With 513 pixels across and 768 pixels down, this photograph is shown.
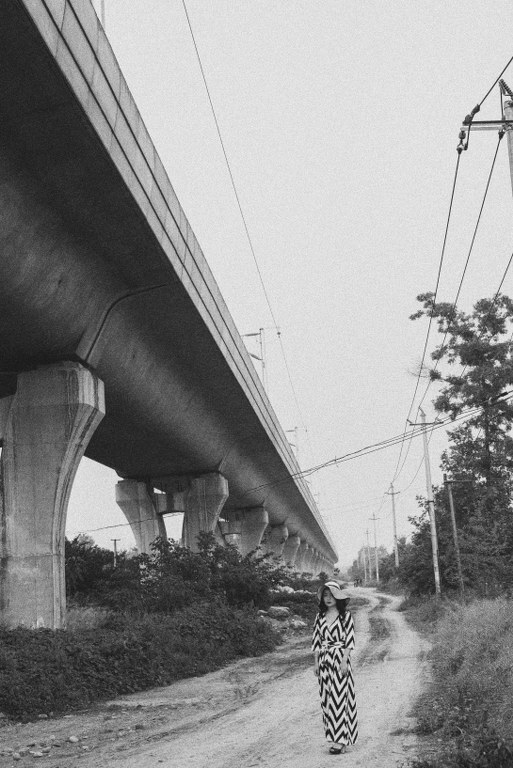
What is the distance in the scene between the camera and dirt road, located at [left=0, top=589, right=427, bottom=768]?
764cm

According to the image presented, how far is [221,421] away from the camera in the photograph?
2630 cm

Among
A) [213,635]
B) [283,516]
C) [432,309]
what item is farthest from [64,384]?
[283,516]

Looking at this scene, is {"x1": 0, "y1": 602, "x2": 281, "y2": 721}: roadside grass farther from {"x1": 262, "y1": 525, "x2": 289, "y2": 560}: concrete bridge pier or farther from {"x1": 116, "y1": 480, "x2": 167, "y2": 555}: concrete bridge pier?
{"x1": 262, "y1": 525, "x2": 289, "y2": 560}: concrete bridge pier

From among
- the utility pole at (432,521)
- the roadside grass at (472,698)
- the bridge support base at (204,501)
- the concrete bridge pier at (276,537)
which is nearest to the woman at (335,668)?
the roadside grass at (472,698)

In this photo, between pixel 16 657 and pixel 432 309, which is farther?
pixel 432 309

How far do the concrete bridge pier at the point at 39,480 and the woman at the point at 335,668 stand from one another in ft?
24.0

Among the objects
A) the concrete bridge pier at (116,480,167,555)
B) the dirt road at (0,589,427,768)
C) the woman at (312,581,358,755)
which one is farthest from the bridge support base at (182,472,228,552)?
the woman at (312,581,358,755)

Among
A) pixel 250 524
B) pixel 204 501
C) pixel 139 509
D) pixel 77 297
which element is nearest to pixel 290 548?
pixel 250 524

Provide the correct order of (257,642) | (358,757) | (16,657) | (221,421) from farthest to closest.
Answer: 1. (221,421)
2. (257,642)
3. (16,657)
4. (358,757)

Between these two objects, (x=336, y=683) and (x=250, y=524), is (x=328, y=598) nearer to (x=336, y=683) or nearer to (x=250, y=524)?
(x=336, y=683)

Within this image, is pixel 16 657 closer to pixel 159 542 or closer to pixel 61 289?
pixel 61 289

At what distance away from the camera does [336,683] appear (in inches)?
311

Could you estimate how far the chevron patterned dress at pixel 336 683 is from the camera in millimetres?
7768

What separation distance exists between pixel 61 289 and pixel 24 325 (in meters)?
0.87
